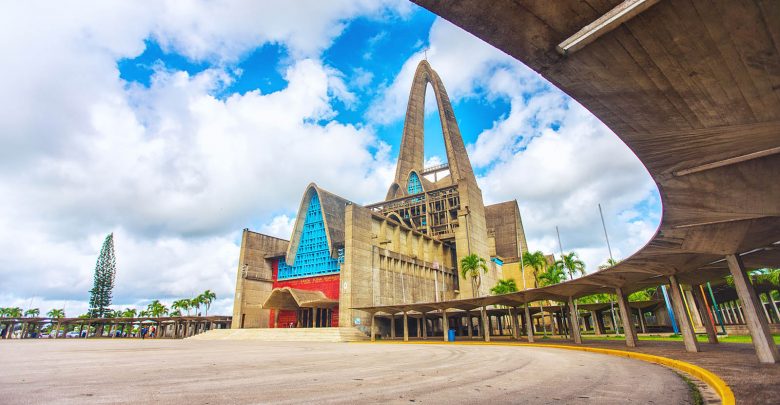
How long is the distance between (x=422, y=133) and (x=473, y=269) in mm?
58272

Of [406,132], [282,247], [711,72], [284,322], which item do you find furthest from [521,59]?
[406,132]

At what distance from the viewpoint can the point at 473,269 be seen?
48.7 meters

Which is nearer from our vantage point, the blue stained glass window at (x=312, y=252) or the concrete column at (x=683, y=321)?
the concrete column at (x=683, y=321)

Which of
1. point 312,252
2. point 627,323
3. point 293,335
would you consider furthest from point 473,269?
point 627,323

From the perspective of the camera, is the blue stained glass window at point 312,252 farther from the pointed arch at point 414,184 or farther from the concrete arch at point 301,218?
the pointed arch at point 414,184

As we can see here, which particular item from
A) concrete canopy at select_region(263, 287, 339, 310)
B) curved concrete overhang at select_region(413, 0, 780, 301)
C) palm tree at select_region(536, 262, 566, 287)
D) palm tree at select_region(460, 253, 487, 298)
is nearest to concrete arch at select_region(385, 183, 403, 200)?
palm tree at select_region(460, 253, 487, 298)

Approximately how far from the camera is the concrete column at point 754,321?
10.6 meters

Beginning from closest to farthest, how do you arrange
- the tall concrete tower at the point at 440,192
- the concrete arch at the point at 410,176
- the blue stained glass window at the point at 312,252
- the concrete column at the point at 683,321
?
the concrete column at the point at 683,321
the blue stained glass window at the point at 312,252
the tall concrete tower at the point at 440,192
the concrete arch at the point at 410,176

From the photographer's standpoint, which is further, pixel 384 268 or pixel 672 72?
pixel 384 268

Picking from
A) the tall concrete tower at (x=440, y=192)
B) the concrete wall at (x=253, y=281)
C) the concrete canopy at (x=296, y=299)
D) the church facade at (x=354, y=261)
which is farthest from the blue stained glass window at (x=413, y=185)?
the concrete canopy at (x=296, y=299)

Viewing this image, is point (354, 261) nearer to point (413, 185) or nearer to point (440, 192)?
point (440, 192)

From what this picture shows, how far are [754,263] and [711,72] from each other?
17636 mm

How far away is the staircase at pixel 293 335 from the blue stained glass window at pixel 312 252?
395 inches

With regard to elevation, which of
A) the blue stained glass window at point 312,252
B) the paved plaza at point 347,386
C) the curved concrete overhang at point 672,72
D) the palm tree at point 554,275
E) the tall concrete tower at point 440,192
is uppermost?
the tall concrete tower at point 440,192
